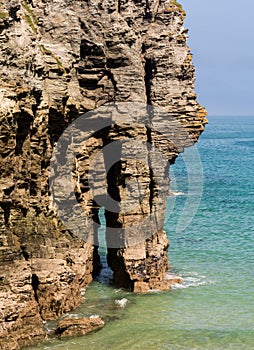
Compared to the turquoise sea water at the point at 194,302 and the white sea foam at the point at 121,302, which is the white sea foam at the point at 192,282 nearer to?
the turquoise sea water at the point at 194,302

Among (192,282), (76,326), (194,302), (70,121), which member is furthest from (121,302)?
(70,121)

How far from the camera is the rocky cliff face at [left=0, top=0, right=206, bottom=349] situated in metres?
31.7

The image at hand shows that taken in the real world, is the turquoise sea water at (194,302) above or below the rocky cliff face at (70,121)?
below

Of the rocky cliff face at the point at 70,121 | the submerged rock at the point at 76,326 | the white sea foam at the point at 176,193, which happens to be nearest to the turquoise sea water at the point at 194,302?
the submerged rock at the point at 76,326

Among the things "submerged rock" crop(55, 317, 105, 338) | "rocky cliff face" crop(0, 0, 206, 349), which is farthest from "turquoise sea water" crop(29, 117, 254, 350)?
"rocky cliff face" crop(0, 0, 206, 349)

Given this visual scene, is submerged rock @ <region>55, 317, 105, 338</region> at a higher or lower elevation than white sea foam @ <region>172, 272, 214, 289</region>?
lower

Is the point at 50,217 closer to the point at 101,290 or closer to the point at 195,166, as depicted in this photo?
the point at 101,290

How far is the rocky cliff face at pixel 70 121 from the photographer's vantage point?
3173cm

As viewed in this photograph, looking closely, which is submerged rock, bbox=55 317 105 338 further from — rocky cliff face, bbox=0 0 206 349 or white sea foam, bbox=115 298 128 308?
white sea foam, bbox=115 298 128 308

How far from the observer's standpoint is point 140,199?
41.9m

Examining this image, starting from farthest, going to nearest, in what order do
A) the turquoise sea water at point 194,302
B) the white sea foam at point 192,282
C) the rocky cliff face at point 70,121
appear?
1. the white sea foam at point 192,282
2. the turquoise sea water at point 194,302
3. the rocky cliff face at point 70,121

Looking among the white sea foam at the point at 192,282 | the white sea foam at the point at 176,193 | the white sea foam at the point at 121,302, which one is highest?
the white sea foam at the point at 176,193

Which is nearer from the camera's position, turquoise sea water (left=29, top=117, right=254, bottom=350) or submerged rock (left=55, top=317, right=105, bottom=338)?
submerged rock (left=55, top=317, right=105, bottom=338)

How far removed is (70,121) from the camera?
39.8 meters
